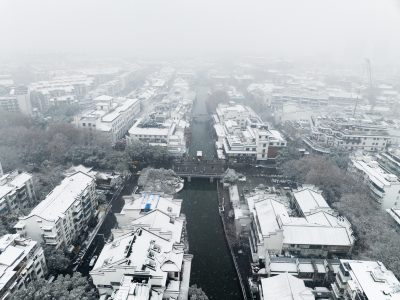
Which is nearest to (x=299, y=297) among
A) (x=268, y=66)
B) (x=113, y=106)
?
(x=113, y=106)

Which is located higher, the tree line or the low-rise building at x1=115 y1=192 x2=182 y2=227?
the low-rise building at x1=115 y1=192 x2=182 y2=227

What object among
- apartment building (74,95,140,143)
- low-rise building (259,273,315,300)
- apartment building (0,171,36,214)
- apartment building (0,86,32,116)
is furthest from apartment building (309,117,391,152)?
apartment building (0,86,32,116)

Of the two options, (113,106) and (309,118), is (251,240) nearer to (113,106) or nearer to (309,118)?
(309,118)

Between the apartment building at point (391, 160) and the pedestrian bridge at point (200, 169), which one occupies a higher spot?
the apartment building at point (391, 160)

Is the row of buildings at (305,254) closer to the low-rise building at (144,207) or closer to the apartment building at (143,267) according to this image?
the apartment building at (143,267)

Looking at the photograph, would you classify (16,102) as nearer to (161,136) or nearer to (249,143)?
(161,136)

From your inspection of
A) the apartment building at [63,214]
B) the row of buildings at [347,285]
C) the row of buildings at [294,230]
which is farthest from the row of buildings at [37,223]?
the row of buildings at [347,285]

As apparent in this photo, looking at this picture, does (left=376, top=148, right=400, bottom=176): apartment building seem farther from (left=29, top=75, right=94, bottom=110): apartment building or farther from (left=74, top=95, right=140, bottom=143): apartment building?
(left=29, top=75, right=94, bottom=110): apartment building
